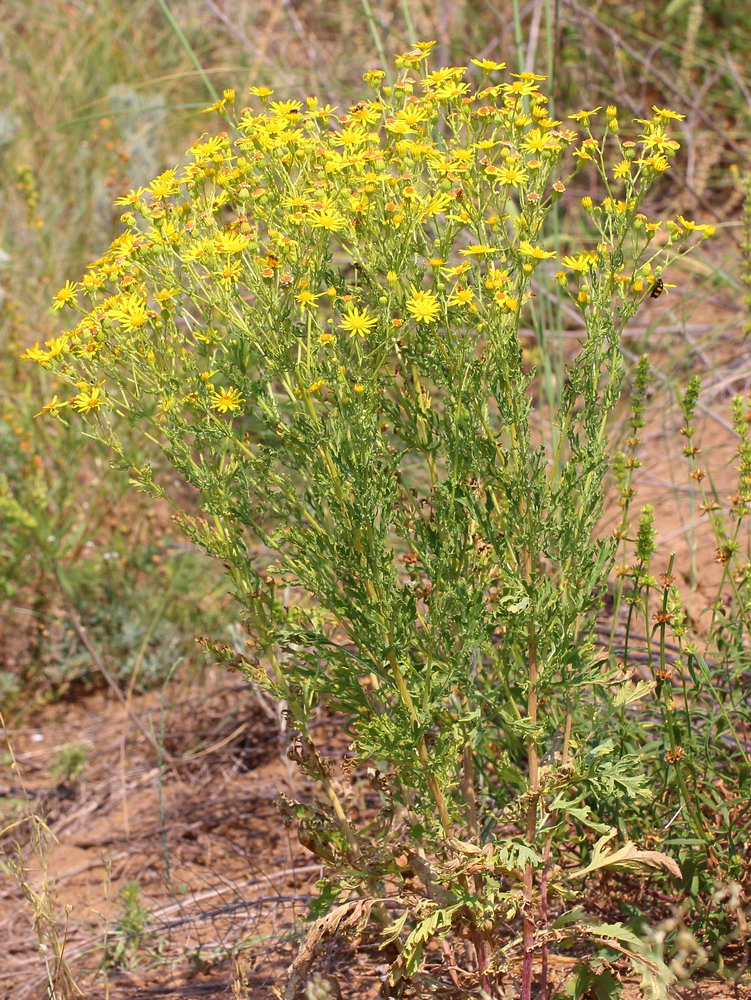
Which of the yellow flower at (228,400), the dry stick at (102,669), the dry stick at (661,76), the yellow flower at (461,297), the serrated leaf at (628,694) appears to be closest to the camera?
the yellow flower at (461,297)

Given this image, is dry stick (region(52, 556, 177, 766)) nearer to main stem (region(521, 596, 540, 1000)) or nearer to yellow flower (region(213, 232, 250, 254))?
main stem (region(521, 596, 540, 1000))

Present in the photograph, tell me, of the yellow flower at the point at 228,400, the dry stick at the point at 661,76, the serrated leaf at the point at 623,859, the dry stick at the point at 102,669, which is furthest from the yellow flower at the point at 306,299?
the dry stick at the point at 661,76

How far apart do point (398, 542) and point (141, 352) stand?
2.14 metres

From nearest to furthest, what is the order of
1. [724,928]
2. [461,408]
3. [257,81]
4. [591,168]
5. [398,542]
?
1. [461,408]
2. [724,928]
3. [398,542]
4. [591,168]
5. [257,81]

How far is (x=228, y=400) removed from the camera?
1.96m

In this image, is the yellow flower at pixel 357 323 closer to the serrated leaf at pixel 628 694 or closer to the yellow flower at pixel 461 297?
the yellow flower at pixel 461 297

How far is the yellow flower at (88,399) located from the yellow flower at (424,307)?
627 millimetres

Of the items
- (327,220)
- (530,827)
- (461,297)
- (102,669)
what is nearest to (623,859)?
(530,827)

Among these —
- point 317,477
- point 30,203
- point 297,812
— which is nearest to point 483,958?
point 297,812

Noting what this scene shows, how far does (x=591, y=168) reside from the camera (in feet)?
18.9

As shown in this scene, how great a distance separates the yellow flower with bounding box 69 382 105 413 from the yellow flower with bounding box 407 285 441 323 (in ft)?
2.06

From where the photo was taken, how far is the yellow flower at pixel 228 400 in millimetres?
1938

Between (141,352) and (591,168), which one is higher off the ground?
(141,352)

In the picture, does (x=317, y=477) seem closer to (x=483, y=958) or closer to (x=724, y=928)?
(x=483, y=958)
